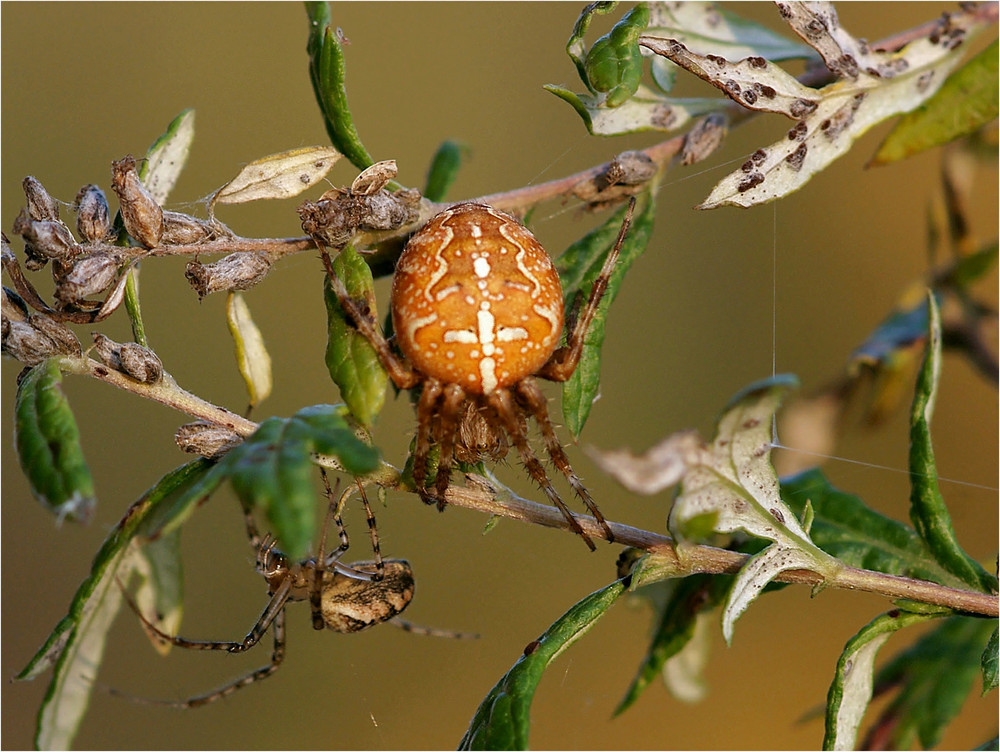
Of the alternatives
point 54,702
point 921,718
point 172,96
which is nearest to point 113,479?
point 172,96

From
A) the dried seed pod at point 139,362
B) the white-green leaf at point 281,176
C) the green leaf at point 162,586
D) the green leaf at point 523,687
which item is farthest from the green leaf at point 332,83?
the green leaf at point 523,687

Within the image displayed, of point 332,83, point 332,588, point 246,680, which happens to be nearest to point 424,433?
point 332,83

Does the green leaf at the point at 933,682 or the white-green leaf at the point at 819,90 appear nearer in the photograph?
the white-green leaf at the point at 819,90

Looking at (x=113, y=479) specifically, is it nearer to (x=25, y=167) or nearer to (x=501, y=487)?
(x=25, y=167)

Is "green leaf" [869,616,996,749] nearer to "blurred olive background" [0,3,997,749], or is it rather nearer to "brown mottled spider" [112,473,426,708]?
"brown mottled spider" [112,473,426,708]

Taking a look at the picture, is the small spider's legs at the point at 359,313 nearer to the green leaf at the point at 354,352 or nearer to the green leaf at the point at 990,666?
the green leaf at the point at 354,352
